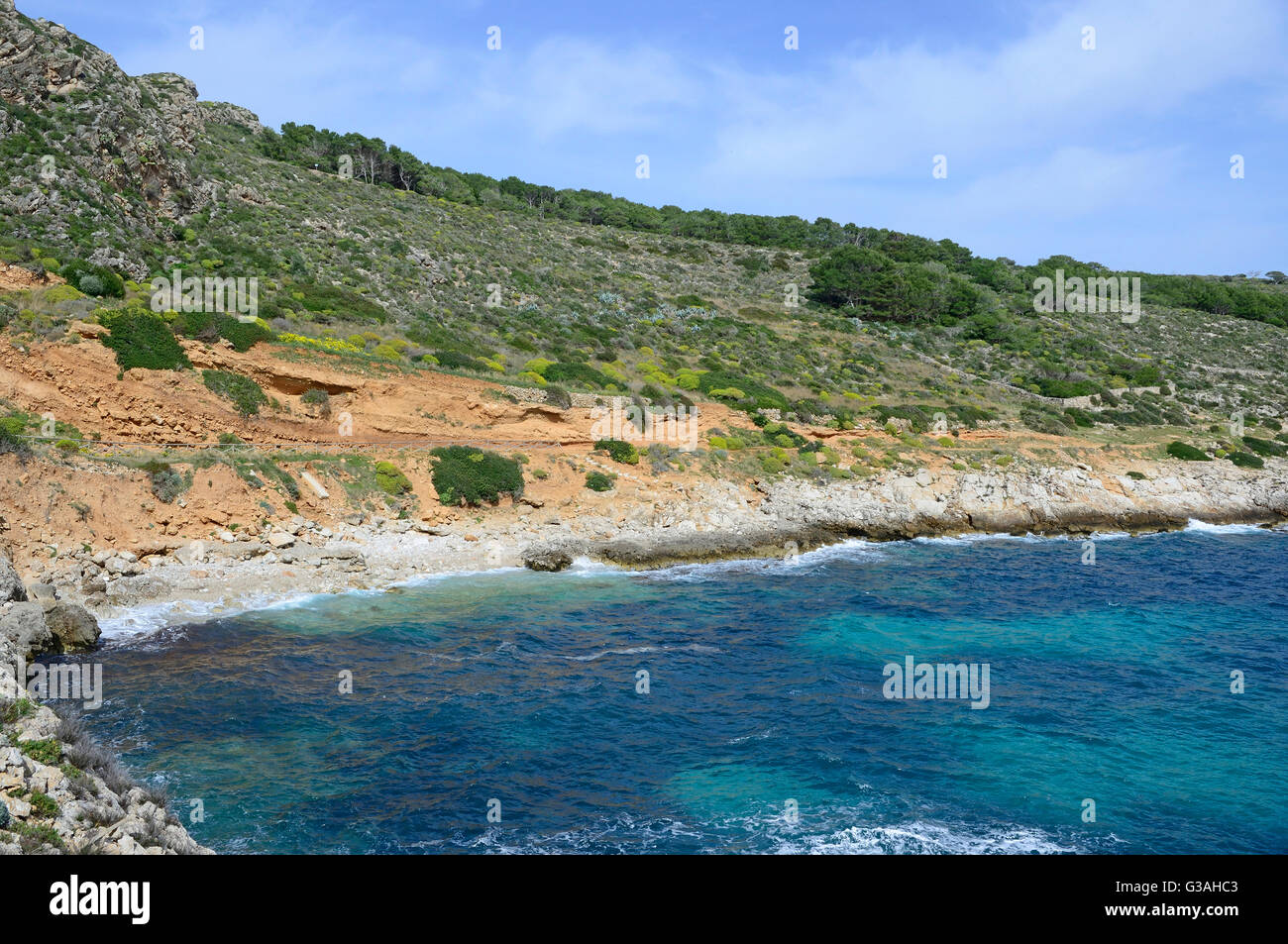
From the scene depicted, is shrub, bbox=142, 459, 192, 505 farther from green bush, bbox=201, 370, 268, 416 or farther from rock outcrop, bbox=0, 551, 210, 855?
rock outcrop, bbox=0, 551, 210, 855

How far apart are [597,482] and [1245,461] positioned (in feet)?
133

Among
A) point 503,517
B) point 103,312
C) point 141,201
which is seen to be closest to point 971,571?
point 503,517

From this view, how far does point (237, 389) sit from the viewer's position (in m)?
30.7

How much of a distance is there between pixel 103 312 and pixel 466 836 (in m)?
26.4

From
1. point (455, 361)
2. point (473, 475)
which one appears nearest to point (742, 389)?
point (455, 361)

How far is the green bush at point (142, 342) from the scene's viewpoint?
1126 inches

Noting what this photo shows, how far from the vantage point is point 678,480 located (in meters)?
36.0

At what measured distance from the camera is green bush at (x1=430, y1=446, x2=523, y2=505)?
101ft

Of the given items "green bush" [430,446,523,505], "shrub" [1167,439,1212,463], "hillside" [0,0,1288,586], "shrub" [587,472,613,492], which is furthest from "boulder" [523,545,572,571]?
"shrub" [1167,439,1212,463]

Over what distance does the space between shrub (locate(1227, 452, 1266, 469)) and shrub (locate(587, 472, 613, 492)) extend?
39187 millimetres

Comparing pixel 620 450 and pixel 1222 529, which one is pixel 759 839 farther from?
pixel 1222 529

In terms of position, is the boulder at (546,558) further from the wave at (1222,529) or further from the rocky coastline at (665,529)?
the wave at (1222,529)

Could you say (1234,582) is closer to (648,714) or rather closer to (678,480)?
(678,480)

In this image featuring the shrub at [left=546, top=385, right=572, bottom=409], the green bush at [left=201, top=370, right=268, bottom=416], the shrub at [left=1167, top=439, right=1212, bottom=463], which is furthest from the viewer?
the shrub at [left=1167, top=439, right=1212, bottom=463]
